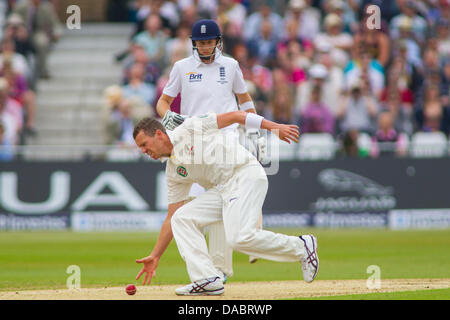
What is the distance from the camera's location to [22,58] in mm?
20016

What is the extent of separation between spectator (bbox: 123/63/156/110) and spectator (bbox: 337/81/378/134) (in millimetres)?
4112

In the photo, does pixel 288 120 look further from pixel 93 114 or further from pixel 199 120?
pixel 199 120

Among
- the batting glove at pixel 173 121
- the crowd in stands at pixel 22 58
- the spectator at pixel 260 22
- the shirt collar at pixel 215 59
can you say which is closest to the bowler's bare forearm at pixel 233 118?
the batting glove at pixel 173 121

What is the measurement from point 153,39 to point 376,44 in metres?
5.14

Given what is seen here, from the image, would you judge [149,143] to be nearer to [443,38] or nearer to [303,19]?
[303,19]

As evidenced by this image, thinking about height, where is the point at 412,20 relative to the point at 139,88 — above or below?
above

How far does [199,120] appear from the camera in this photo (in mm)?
8094

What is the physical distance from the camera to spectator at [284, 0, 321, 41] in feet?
66.6

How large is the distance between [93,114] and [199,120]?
40.7 feet

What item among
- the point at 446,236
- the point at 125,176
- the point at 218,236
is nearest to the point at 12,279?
the point at 218,236

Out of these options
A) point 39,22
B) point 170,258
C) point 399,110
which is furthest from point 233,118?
point 39,22

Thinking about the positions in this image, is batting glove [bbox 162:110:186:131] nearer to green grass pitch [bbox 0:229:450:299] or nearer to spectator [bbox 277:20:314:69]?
green grass pitch [bbox 0:229:450:299]

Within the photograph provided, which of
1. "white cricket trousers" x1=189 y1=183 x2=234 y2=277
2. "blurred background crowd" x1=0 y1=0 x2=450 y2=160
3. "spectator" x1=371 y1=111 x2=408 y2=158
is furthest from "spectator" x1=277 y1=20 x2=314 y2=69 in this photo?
"white cricket trousers" x1=189 y1=183 x2=234 y2=277

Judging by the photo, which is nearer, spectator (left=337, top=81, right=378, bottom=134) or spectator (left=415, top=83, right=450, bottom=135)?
spectator (left=337, top=81, right=378, bottom=134)
